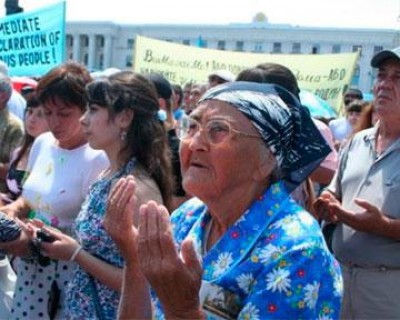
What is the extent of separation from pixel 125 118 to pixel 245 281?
3.89 ft

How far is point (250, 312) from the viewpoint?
1437 millimetres

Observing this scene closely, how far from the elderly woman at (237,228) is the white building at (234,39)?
71.4 meters

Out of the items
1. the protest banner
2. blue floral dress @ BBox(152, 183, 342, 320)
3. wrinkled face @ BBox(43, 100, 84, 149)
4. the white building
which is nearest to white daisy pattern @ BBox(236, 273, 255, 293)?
blue floral dress @ BBox(152, 183, 342, 320)

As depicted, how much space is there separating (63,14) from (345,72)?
4.22 meters

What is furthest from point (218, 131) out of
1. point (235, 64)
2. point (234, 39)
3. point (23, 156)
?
point (234, 39)

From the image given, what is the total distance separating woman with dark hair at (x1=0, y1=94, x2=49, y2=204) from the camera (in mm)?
3582

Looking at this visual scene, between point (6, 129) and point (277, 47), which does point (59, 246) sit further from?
point (277, 47)

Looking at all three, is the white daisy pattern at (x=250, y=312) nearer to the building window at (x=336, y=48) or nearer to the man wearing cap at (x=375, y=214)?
the man wearing cap at (x=375, y=214)

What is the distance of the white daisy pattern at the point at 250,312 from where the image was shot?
1.43 m

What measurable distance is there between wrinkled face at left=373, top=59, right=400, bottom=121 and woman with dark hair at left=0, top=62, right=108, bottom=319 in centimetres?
130

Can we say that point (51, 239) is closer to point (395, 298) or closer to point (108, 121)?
point (108, 121)

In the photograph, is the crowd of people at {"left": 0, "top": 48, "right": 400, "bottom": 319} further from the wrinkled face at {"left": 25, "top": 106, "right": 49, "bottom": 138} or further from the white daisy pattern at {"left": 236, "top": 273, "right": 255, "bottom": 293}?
the wrinkled face at {"left": 25, "top": 106, "right": 49, "bottom": 138}

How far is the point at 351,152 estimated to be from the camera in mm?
2965

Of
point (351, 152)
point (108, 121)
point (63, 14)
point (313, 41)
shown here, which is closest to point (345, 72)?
point (63, 14)
